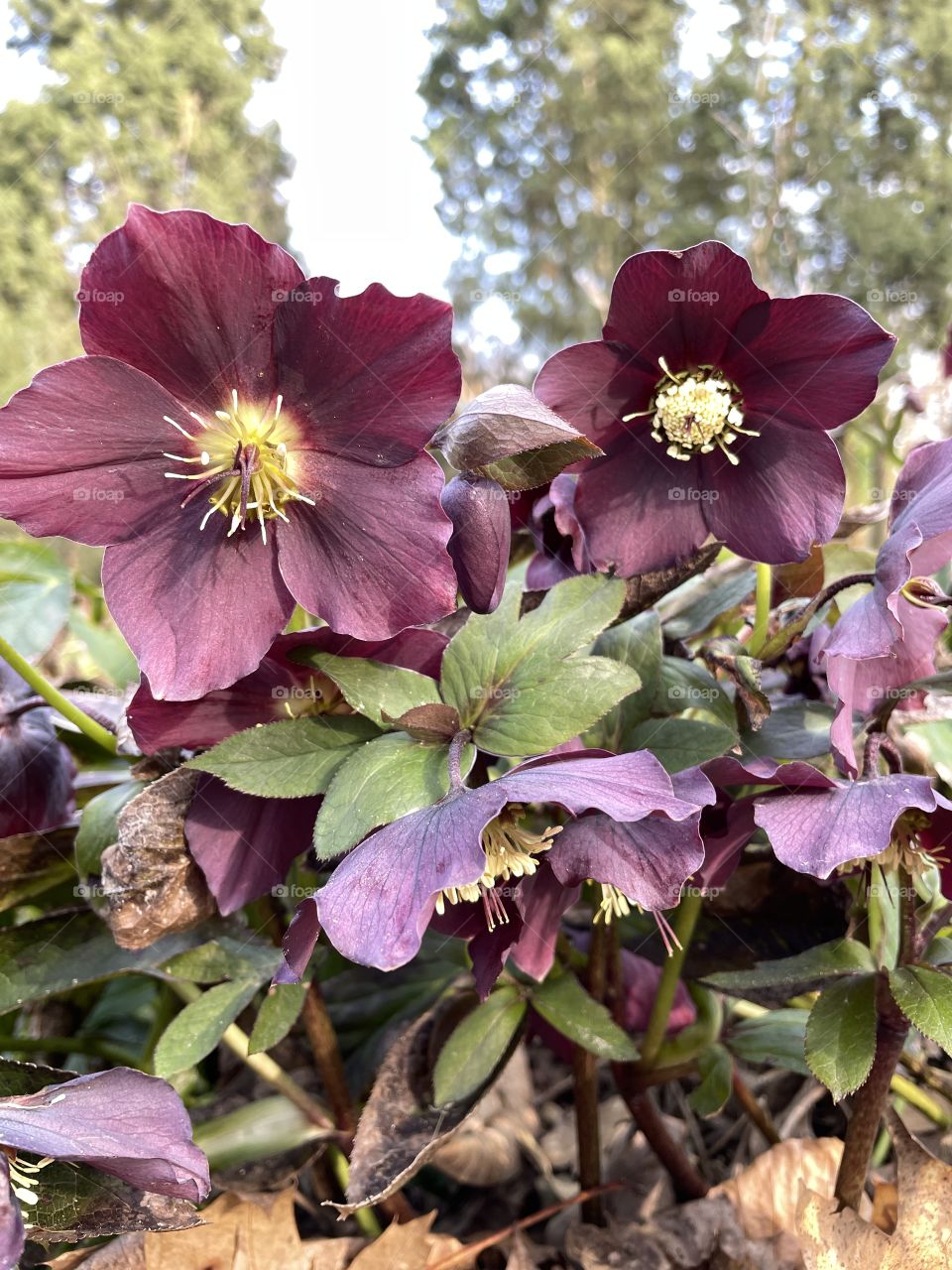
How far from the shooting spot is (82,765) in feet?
2.09

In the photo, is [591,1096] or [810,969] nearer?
[810,969]

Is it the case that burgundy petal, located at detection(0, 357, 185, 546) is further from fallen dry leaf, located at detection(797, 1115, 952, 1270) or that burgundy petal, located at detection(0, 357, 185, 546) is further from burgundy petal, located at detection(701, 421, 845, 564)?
fallen dry leaf, located at detection(797, 1115, 952, 1270)

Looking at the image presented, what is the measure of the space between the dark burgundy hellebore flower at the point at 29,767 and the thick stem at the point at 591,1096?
1.05 ft

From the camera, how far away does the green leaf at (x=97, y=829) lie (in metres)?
0.48

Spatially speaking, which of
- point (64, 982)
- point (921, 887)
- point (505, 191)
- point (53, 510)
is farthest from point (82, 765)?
point (505, 191)

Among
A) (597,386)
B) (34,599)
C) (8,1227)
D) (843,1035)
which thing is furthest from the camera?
(34,599)

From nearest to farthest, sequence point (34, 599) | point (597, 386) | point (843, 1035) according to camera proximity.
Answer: point (843, 1035)
point (597, 386)
point (34, 599)

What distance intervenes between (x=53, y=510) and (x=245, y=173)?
1454 centimetres

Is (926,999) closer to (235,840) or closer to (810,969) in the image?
(810,969)

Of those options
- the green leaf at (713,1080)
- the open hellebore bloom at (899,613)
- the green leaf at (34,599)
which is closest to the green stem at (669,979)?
the green leaf at (713,1080)

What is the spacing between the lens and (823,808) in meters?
0.40

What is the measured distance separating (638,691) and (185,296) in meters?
0.29

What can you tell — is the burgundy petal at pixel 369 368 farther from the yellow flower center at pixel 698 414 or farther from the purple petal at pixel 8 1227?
the purple petal at pixel 8 1227

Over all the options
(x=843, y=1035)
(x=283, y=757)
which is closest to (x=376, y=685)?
(x=283, y=757)
